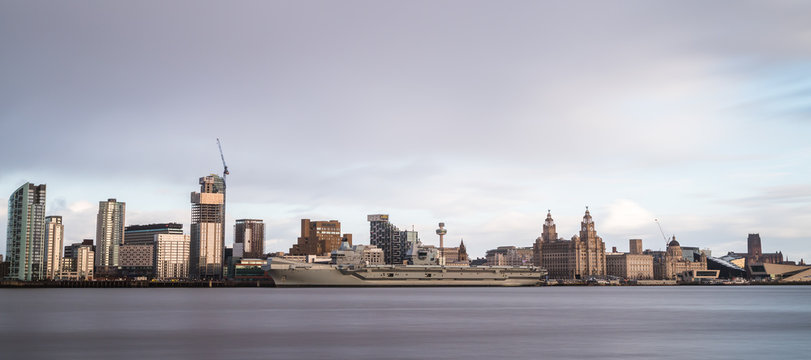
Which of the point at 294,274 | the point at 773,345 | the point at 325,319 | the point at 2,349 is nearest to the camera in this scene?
the point at 2,349

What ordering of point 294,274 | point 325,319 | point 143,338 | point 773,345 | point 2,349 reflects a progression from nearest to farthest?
1. point 2,349
2. point 773,345
3. point 143,338
4. point 325,319
5. point 294,274

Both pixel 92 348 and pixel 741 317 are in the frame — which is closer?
pixel 92 348

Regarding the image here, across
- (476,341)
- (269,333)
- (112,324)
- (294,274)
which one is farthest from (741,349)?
(294,274)

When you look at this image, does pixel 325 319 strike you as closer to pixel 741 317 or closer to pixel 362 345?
pixel 362 345

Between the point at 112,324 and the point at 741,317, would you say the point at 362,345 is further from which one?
the point at 741,317

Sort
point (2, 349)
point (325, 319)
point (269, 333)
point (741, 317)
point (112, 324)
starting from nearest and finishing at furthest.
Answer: point (2, 349) < point (269, 333) < point (112, 324) < point (325, 319) < point (741, 317)

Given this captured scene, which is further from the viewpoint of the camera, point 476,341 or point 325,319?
point 325,319

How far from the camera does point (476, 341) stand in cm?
4288

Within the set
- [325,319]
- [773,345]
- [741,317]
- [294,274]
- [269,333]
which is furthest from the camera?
[294,274]

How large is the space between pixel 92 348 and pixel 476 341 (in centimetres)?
2037

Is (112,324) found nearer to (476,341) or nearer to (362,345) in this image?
(362,345)

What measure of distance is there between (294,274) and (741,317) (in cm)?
14254

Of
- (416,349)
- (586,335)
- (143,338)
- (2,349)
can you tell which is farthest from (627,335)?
(2,349)

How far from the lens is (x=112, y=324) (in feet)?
185
